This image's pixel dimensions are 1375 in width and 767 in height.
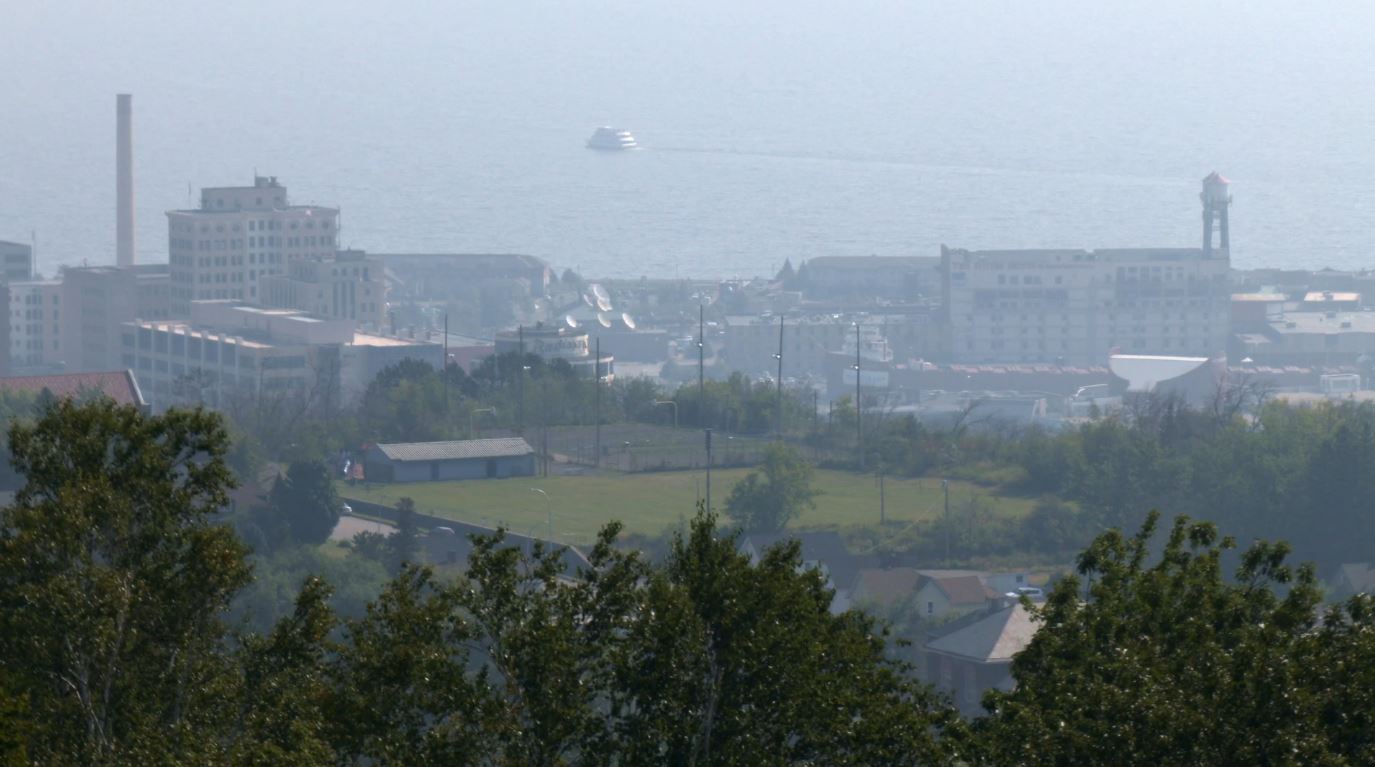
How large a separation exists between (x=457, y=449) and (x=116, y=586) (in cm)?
1367

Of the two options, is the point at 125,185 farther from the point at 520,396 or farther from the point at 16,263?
the point at 520,396

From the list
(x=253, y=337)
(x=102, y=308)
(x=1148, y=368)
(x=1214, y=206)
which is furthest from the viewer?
(x=1214, y=206)

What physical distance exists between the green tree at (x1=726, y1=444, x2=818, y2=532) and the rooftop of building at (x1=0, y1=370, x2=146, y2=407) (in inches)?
214

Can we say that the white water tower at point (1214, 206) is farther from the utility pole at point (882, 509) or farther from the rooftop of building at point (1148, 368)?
the utility pole at point (882, 509)

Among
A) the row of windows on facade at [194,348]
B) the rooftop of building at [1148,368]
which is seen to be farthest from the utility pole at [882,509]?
the rooftop of building at [1148,368]

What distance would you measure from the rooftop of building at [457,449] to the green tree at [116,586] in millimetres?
12749

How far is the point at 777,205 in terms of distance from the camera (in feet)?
A: 182

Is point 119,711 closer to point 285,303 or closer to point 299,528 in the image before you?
point 299,528

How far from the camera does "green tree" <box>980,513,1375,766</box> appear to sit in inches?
165

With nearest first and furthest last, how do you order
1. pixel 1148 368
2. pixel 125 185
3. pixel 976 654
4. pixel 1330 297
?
pixel 976 654, pixel 1148 368, pixel 125 185, pixel 1330 297

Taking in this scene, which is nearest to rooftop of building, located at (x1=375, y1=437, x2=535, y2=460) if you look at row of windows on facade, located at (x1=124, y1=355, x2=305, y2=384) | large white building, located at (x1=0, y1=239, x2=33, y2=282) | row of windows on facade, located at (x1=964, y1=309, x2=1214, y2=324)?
row of windows on facade, located at (x1=124, y1=355, x2=305, y2=384)

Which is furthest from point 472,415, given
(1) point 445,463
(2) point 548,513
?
(2) point 548,513

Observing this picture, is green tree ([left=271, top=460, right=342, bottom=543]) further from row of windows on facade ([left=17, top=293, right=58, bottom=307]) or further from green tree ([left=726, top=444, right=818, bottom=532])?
row of windows on facade ([left=17, top=293, right=58, bottom=307])

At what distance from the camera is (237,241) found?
106ft
